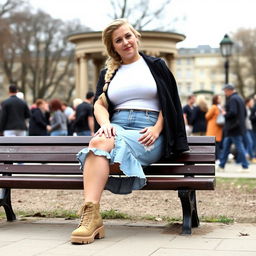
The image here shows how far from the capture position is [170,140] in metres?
5.90

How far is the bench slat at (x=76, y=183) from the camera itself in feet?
18.4

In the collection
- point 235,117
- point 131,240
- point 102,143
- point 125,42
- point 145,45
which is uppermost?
point 145,45

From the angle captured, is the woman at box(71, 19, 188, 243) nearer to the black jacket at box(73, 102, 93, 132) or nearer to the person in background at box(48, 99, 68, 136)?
the black jacket at box(73, 102, 93, 132)

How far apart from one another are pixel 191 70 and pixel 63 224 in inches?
5972

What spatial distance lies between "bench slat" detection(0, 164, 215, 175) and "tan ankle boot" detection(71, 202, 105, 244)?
45cm

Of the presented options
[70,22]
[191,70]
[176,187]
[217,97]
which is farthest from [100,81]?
[191,70]

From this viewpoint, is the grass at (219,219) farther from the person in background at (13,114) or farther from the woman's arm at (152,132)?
the person in background at (13,114)

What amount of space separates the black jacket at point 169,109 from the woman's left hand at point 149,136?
112mm

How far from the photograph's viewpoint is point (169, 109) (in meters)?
5.96

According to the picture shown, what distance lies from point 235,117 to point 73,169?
30.0 feet

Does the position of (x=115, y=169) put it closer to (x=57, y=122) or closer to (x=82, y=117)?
(x=82, y=117)

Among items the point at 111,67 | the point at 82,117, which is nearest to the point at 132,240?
the point at 111,67

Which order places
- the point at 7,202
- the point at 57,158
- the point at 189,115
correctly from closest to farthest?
the point at 57,158 → the point at 7,202 → the point at 189,115

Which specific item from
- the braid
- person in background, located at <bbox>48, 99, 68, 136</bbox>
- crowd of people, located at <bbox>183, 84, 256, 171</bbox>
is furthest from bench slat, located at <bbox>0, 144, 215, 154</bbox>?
person in background, located at <bbox>48, 99, 68, 136</bbox>
